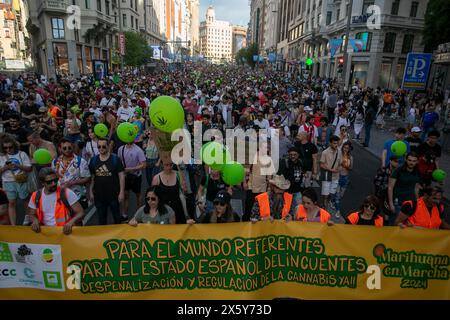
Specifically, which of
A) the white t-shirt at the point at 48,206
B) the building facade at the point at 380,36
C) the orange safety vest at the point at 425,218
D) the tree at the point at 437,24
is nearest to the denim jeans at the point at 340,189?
the orange safety vest at the point at 425,218

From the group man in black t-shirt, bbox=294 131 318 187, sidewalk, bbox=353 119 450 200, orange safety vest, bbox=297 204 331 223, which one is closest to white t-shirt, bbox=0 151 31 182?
orange safety vest, bbox=297 204 331 223

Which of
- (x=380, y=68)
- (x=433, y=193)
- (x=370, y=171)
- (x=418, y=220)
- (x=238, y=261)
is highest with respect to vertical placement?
(x=380, y=68)

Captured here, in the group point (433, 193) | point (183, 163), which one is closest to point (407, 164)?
point (433, 193)

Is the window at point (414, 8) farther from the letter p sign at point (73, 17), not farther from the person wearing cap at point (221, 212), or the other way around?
the person wearing cap at point (221, 212)

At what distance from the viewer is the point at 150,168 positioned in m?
6.72

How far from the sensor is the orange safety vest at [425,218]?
385 cm

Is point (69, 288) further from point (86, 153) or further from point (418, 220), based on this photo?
point (418, 220)

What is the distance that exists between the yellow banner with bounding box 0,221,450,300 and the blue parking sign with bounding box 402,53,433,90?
5972 mm

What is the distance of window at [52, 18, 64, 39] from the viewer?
3431cm

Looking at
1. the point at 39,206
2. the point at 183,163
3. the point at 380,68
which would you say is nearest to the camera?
the point at 39,206

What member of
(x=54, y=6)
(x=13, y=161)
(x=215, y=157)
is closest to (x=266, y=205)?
(x=215, y=157)

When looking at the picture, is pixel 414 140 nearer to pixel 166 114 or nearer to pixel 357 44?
pixel 166 114

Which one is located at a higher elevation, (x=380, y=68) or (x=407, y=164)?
(x=380, y=68)
